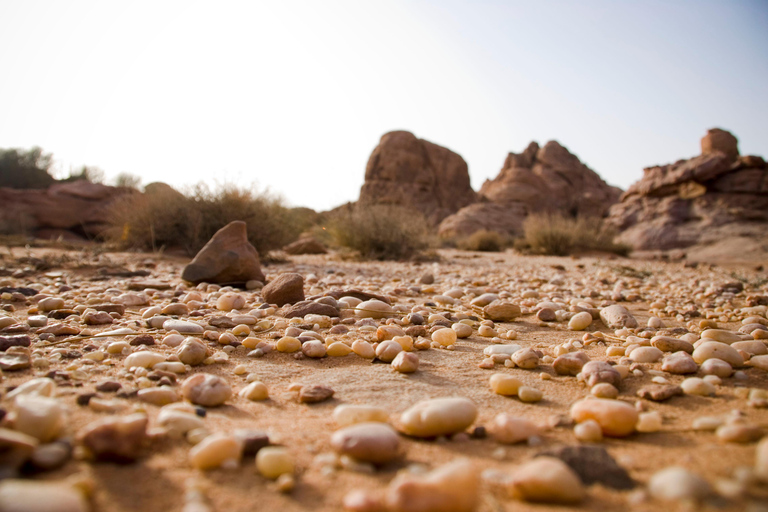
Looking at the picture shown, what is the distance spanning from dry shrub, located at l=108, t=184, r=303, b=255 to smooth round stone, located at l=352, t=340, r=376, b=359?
232 inches

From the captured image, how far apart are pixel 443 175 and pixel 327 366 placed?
3050 cm

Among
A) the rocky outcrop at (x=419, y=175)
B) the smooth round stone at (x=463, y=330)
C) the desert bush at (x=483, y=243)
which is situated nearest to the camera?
the smooth round stone at (x=463, y=330)

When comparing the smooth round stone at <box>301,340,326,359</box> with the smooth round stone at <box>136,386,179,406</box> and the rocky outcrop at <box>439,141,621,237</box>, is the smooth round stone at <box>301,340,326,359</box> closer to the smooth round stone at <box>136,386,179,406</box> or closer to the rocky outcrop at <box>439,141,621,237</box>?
the smooth round stone at <box>136,386,179,406</box>

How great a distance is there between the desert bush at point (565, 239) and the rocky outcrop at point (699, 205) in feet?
7.65

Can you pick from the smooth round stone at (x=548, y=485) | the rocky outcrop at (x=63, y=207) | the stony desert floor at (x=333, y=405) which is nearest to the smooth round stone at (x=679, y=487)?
the stony desert floor at (x=333, y=405)

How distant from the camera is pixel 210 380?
4.78 feet

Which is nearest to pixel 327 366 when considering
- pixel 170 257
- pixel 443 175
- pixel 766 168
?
pixel 170 257

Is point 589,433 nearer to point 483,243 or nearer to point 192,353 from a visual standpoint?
point 192,353

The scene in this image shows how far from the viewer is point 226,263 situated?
408cm

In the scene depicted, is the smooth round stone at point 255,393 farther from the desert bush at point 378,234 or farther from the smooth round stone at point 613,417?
the desert bush at point 378,234

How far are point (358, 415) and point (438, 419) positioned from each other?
0.72ft

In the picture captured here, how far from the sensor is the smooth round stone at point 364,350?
2022 mm

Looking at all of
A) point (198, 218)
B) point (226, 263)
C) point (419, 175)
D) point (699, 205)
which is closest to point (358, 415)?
point (226, 263)

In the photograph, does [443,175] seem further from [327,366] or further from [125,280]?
[327,366]
